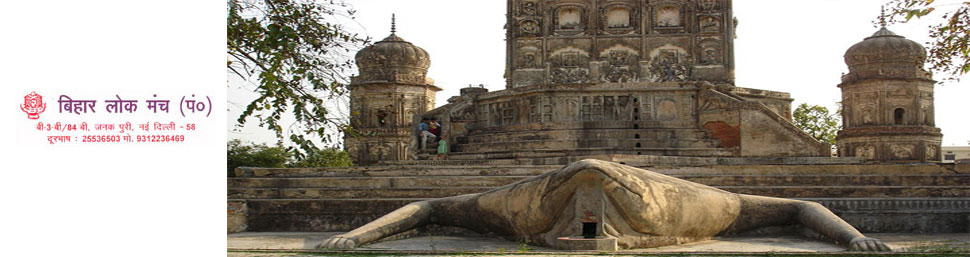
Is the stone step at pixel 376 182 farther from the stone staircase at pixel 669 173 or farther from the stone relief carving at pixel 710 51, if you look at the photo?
the stone relief carving at pixel 710 51

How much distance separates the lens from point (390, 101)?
122 feet

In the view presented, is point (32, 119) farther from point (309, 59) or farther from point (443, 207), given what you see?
point (443, 207)

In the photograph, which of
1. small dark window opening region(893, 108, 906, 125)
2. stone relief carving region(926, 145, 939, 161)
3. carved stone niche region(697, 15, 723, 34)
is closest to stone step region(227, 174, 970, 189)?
carved stone niche region(697, 15, 723, 34)

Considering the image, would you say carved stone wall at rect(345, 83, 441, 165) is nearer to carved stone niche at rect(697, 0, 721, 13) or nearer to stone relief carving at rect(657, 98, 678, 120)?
carved stone niche at rect(697, 0, 721, 13)

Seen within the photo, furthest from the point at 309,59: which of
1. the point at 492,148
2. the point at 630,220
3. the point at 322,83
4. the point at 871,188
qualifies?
the point at 492,148

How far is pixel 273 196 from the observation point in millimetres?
12891

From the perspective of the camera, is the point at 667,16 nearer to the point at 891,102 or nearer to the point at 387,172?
the point at 387,172

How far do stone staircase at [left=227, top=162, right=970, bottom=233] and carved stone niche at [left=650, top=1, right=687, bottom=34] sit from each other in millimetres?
11261

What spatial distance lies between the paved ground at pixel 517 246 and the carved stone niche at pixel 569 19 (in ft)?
50.9

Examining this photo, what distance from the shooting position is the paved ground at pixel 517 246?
7.95 metres

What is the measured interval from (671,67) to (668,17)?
149 cm

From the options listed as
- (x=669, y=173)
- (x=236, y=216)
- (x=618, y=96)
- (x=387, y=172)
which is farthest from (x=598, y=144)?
(x=236, y=216)

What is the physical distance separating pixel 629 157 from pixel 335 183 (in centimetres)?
507

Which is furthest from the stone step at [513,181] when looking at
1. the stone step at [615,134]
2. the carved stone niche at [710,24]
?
the carved stone niche at [710,24]
